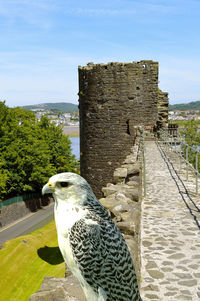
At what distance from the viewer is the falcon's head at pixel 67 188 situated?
225 centimetres

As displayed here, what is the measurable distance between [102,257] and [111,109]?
569 inches

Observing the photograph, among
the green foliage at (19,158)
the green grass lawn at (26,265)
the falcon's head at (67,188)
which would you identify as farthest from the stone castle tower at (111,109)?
the falcon's head at (67,188)

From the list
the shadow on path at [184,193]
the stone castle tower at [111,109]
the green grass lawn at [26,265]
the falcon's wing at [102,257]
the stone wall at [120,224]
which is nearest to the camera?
the falcon's wing at [102,257]

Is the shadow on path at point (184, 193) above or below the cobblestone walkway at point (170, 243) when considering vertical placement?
above

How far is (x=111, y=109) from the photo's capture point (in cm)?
1633

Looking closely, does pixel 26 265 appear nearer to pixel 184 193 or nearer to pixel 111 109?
pixel 111 109

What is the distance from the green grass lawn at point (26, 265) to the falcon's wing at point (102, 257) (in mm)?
11238

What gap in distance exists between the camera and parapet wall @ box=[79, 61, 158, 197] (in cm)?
1611

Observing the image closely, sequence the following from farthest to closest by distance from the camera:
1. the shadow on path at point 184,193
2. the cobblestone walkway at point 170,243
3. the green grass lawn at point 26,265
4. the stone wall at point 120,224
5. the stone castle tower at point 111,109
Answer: the stone castle tower at point 111,109 → the green grass lawn at point 26,265 → the shadow on path at point 184,193 → the cobblestone walkway at point 170,243 → the stone wall at point 120,224

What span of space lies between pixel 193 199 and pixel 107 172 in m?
8.05

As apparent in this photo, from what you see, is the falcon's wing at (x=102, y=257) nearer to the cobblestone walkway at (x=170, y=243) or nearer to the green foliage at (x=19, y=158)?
the cobblestone walkway at (x=170, y=243)

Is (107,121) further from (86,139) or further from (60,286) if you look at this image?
(60,286)

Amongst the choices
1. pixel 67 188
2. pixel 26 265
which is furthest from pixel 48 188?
pixel 26 265

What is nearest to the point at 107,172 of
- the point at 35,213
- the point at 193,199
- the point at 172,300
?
the point at 193,199
